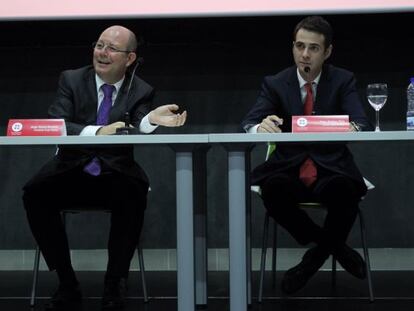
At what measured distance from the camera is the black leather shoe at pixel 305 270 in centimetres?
288

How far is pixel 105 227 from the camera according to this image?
4.14 m

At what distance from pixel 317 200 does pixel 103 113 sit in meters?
0.94

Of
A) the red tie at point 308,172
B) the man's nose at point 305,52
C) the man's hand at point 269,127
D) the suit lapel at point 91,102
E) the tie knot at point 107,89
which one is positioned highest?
the man's nose at point 305,52

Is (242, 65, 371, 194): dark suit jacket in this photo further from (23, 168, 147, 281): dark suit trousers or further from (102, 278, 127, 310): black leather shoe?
(102, 278, 127, 310): black leather shoe

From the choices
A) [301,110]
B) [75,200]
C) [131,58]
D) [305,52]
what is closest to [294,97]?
[301,110]

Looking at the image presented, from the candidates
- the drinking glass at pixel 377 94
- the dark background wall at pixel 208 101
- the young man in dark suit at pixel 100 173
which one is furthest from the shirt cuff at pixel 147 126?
the dark background wall at pixel 208 101

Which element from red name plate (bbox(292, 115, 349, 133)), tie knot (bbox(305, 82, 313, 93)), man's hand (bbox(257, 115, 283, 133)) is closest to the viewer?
red name plate (bbox(292, 115, 349, 133))

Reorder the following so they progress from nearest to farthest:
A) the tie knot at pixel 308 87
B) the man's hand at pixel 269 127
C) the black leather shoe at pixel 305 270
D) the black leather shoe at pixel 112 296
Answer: the man's hand at pixel 269 127
the black leather shoe at pixel 112 296
the black leather shoe at pixel 305 270
the tie knot at pixel 308 87

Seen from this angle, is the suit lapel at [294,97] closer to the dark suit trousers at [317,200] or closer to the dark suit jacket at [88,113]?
the dark suit trousers at [317,200]

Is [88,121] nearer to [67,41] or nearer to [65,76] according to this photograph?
[65,76]

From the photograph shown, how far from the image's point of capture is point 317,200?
301cm

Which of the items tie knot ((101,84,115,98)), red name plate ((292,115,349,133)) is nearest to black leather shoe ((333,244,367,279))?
red name plate ((292,115,349,133))

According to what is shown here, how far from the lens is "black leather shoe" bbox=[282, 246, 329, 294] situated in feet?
9.46

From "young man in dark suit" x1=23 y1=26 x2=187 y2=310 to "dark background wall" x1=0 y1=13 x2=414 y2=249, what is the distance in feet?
2.93
